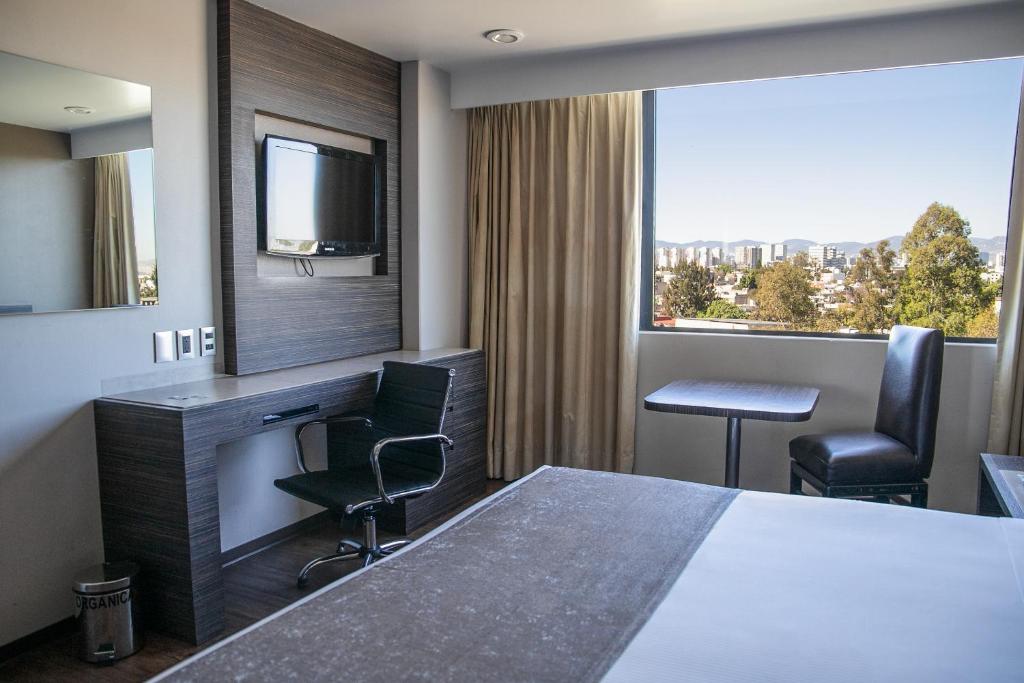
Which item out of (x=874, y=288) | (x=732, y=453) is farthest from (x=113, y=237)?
(x=874, y=288)

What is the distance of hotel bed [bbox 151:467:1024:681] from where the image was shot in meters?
1.11

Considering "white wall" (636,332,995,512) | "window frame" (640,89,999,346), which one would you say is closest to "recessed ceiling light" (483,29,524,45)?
"window frame" (640,89,999,346)

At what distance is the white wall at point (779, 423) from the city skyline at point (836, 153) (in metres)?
0.60

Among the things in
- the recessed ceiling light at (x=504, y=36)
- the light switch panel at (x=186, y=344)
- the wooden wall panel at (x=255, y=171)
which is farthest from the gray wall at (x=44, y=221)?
the recessed ceiling light at (x=504, y=36)

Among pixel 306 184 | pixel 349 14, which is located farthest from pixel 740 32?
pixel 306 184

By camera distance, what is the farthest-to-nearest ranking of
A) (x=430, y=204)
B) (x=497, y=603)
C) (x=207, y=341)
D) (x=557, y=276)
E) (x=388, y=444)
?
(x=557, y=276)
(x=430, y=204)
(x=207, y=341)
(x=388, y=444)
(x=497, y=603)

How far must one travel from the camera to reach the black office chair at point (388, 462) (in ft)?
9.33

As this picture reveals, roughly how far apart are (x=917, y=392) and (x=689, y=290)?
1.42 m

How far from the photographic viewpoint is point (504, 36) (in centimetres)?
366

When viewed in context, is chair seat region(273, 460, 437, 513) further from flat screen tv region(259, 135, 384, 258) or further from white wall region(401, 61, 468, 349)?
white wall region(401, 61, 468, 349)

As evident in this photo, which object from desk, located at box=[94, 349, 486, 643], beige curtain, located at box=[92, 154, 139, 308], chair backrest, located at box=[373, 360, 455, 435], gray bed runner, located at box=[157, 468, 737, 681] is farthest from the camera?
chair backrest, located at box=[373, 360, 455, 435]

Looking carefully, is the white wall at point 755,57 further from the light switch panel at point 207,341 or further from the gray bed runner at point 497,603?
the gray bed runner at point 497,603

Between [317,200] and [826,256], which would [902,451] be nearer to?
[826,256]

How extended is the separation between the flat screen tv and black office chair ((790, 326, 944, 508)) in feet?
8.18
